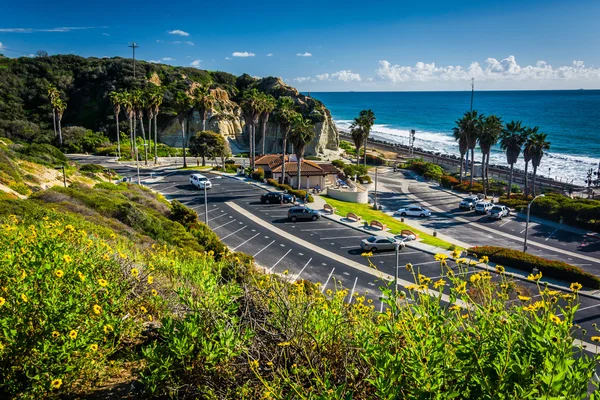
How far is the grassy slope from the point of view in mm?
38188

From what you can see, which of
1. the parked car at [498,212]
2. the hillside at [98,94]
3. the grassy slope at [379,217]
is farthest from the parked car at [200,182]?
the hillside at [98,94]

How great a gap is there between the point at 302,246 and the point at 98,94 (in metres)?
86.0

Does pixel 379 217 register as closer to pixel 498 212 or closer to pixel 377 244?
pixel 377 244

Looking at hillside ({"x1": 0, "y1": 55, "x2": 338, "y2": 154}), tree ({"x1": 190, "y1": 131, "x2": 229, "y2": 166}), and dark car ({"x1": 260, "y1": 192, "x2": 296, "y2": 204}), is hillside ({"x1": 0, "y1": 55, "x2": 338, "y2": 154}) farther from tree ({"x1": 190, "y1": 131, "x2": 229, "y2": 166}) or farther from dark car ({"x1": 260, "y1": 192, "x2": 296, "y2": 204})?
dark car ({"x1": 260, "y1": 192, "x2": 296, "y2": 204})

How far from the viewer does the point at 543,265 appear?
101 ft

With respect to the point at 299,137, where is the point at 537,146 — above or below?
below

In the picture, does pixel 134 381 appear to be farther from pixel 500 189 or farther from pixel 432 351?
pixel 500 189

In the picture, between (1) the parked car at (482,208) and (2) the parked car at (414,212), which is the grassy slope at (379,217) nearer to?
(2) the parked car at (414,212)

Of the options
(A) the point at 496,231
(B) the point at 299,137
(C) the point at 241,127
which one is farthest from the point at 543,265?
(C) the point at 241,127

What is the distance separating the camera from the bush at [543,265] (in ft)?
94.5

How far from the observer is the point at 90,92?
103m

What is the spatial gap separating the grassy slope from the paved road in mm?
3355

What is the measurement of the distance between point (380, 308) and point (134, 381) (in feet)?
54.6

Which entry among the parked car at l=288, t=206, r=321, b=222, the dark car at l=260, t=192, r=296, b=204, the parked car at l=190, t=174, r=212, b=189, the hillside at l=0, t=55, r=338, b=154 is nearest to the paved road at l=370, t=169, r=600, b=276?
the parked car at l=288, t=206, r=321, b=222
